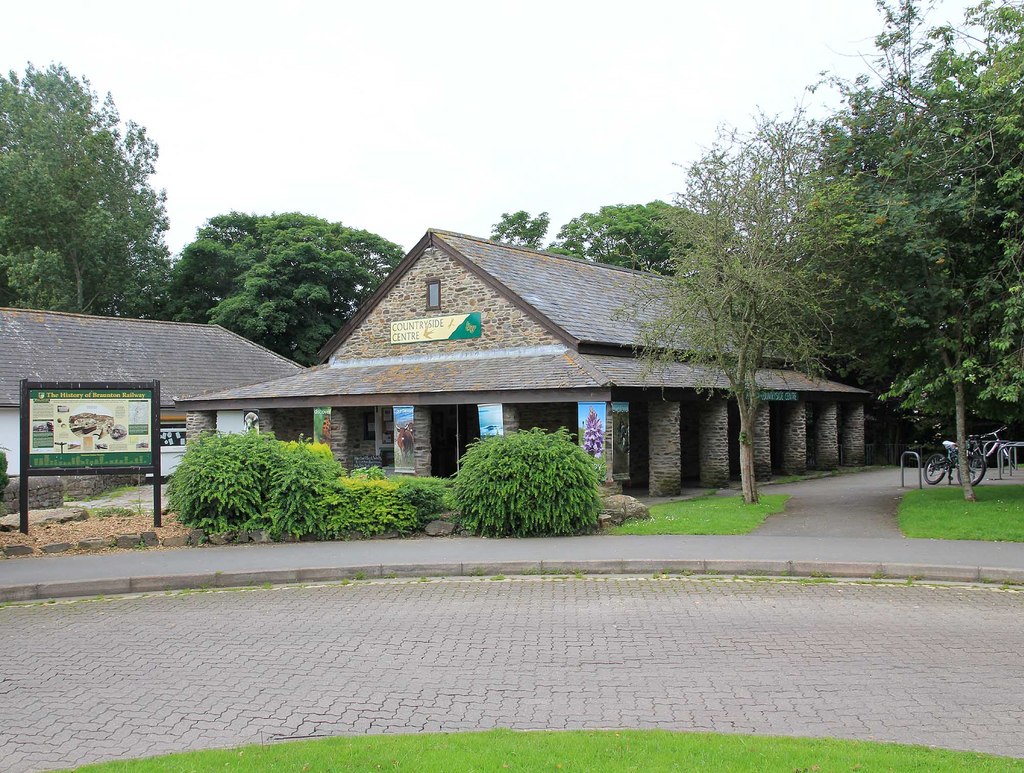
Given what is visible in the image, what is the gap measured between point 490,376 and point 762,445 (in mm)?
8891

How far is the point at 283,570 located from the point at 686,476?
17.3 meters

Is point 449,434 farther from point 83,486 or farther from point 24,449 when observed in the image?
point 24,449

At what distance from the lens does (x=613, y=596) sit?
9.77m

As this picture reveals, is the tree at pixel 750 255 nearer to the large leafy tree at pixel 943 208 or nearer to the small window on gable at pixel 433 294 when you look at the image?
the large leafy tree at pixel 943 208

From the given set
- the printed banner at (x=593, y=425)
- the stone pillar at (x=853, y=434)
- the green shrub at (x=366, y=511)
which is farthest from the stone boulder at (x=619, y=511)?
the stone pillar at (x=853, y=434)

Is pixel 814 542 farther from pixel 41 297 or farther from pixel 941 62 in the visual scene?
pixel 41 297

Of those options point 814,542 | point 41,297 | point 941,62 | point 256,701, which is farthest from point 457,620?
point 41,297

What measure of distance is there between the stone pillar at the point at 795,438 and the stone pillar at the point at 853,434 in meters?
3.86

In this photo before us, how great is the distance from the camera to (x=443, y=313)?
24.6 meters

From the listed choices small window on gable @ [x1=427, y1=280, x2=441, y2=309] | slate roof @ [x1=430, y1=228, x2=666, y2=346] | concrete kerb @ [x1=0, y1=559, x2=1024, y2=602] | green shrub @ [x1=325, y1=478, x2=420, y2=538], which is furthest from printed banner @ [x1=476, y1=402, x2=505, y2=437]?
concrete kerb @ [x1=0, y1=559, x2=1024, y2=602]

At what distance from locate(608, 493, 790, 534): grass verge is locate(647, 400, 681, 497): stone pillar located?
244 cm

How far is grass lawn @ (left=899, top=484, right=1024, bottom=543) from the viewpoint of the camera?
42.8 ft

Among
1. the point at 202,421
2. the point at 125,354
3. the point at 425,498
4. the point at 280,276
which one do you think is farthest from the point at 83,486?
the point at 280,276

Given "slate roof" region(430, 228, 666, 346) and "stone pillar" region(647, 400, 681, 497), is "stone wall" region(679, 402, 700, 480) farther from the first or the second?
"stone pillar" region(647, 400, 681, 497)
